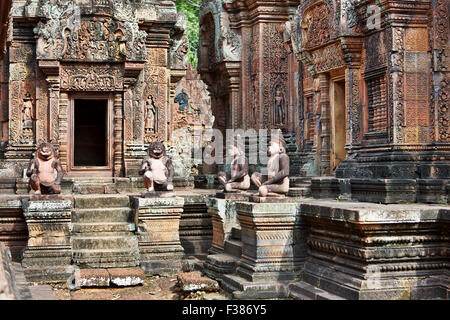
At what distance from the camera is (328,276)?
752 centimetres

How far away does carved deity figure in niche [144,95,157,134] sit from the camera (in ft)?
44.2

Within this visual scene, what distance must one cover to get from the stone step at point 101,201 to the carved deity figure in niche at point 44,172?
Result: 104cm

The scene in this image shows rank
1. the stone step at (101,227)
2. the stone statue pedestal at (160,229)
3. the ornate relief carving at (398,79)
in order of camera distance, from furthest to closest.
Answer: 1. the stone step at (101,227)
2. the stone statue pedestal at (160,229)
3. the ornate relief carving at (398,79)

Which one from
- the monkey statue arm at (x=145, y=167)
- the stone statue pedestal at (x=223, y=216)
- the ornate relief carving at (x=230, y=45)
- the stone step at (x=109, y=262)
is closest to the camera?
the stone step at (x=109, y=262)

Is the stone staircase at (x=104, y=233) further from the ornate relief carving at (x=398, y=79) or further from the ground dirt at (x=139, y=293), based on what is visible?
the ornate relief carving at (x=398, y=79)

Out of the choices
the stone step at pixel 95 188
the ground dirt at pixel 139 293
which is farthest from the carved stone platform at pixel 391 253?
the stone step at pixel 95 188

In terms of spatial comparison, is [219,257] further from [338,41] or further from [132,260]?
[338,41]

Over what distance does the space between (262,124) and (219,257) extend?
6.40 meters

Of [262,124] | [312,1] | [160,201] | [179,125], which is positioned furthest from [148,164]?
[179,125]

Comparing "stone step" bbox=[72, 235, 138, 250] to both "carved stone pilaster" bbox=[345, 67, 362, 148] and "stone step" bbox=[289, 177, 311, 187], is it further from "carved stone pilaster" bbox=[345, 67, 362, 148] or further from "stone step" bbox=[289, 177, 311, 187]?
"carved stone pilaster" bbox=[345, 67, 362, 148]

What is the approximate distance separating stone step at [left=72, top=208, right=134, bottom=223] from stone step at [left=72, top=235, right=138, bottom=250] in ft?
1.62

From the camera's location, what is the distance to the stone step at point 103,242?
9.81 meters

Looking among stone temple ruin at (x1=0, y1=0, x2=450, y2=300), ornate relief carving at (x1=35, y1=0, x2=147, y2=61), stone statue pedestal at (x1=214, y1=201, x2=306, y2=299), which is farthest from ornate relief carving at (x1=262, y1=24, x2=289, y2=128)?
stone statue pedestal at (x1=214, y1=201, x2=306, y2=299)

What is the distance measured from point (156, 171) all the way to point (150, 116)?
3410mm
